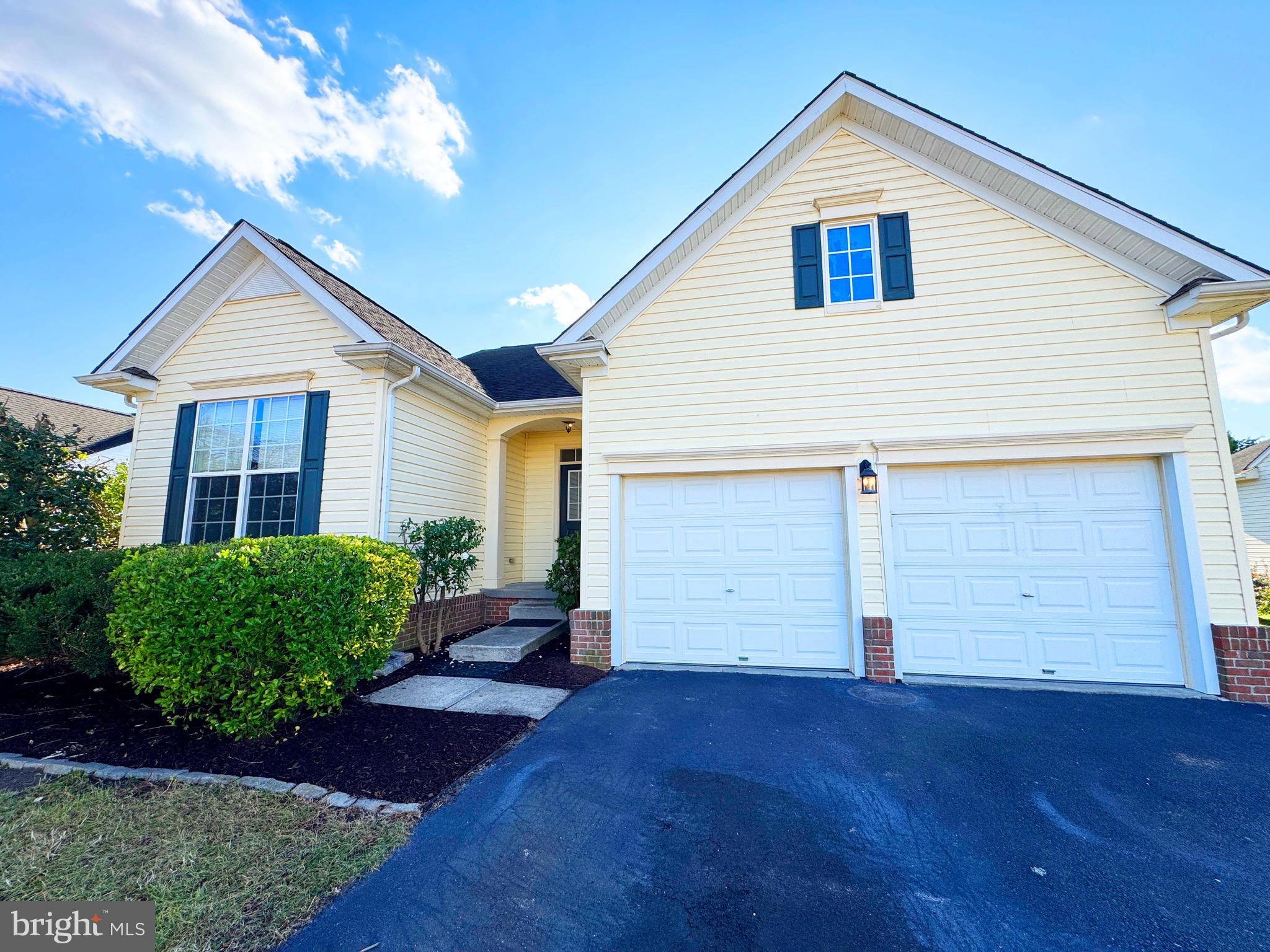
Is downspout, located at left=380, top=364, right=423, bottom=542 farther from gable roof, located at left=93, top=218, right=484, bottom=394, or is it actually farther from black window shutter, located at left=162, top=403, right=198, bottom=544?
black window shutter, located at left=162, top=403, right=198, bottom=544

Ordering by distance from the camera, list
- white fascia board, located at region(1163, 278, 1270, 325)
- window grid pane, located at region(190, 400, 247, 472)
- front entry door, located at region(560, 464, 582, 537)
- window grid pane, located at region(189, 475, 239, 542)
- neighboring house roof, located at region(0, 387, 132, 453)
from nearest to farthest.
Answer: white fascia board, located at region(1163, 278, 1270, 325) → window grid pane, located at region(189, 475, 239, 542) → window grid pane, located at region(190, 400, 247, 472) → front entry door, located at region(560, 464, 582, 537) → neighboring house roof, located at region(0, 387, 132, 453)

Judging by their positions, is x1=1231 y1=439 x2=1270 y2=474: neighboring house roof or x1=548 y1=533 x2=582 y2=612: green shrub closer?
x1=548 y1=533 x2=582 y2=612: green shrub

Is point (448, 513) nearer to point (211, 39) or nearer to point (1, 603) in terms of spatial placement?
point (1, 603)

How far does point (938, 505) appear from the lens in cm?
581

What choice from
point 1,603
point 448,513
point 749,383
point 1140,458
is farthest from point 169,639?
point 1140,458

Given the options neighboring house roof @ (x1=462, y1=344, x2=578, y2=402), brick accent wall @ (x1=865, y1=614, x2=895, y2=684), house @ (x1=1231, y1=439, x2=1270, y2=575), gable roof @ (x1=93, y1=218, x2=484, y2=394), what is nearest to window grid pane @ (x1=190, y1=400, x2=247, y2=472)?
gable roof @ (x1=93, y1=218, x2=484, y2=394)

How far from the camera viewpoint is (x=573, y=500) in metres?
10.1

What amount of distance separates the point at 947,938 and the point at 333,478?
25.1ft

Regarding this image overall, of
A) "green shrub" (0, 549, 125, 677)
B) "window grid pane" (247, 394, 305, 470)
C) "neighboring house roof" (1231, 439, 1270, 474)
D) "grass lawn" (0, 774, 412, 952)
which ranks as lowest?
"grass lawn" (0, 774, 412, 952)

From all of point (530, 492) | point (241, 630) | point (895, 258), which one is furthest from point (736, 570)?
point (530, 492)

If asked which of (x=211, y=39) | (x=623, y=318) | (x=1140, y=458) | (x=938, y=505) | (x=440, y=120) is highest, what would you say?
(x=440, y=120)

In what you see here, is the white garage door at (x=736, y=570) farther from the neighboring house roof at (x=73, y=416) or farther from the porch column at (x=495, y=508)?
the neighboring house roof at (x=73, y=416)

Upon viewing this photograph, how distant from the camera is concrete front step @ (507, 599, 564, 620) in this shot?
835 centimetres

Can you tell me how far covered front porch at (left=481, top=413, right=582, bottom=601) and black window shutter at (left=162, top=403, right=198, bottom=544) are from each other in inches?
174
